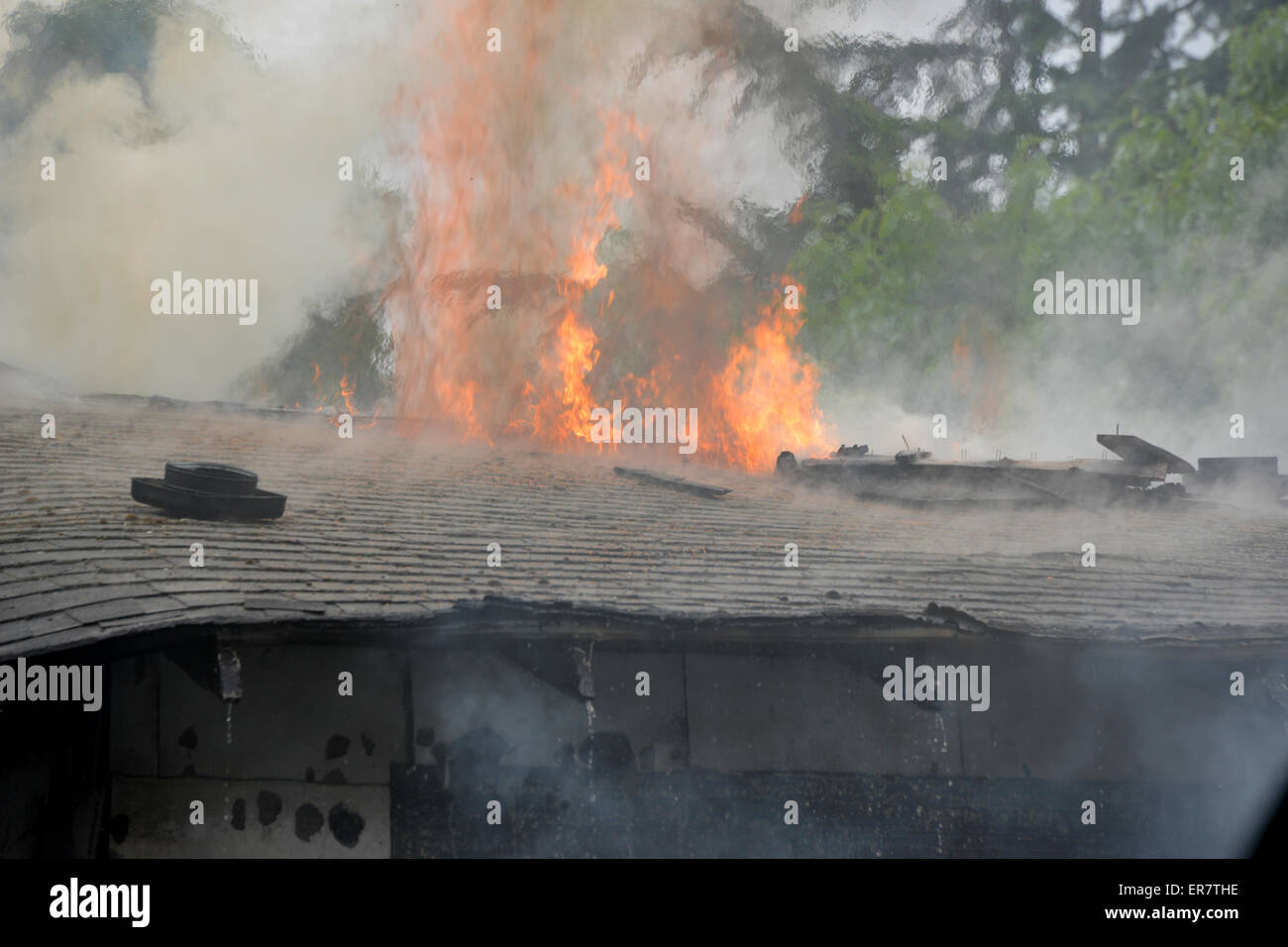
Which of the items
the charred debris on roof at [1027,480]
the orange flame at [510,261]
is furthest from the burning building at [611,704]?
the orange flame at [510,261]

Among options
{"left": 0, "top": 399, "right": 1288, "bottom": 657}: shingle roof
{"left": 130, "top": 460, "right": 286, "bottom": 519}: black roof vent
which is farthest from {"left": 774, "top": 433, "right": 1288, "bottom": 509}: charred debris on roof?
{"left": 130, "top": 460, "right": 286, "bottom": 519}: black roof vent

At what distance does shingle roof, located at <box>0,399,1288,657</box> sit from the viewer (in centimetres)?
609

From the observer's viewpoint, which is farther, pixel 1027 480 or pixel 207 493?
pixel 1027 480

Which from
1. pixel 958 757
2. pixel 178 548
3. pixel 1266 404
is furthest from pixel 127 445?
pixel 1266 404

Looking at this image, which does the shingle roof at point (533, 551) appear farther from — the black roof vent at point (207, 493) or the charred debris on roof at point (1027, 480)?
the charred debris on roof at point (1027, 480)

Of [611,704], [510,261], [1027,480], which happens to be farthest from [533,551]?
[510,261]

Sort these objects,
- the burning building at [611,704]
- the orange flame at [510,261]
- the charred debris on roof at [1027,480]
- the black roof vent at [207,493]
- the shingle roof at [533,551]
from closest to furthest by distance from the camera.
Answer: the shingle roof at [533,551] < the burning building at [611,704] < the black roof vent at [207,493] < the charred debris on roof at [1027,480] < the orange flame at [510,261]

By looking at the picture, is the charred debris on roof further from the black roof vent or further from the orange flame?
the black roof vent

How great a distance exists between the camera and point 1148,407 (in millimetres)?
23125

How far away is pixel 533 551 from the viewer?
823 centimetres

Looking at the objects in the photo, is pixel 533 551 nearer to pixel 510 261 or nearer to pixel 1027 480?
pixel 1027 480

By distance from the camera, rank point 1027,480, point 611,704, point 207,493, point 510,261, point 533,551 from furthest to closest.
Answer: point 510,261
point 1027,480
point 533,551
point 207,493
point 611,704

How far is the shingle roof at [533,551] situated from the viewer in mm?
6090
